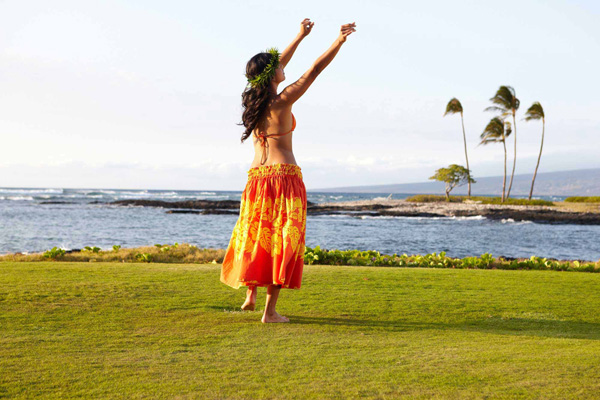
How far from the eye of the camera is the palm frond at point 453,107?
50750 mm

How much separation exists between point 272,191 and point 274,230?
0.31m

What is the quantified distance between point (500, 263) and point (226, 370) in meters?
7.06

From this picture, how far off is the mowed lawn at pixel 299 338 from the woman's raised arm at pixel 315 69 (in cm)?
176

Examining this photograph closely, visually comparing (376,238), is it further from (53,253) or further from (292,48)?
(292,48)

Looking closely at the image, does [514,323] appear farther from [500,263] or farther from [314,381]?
[500,263]

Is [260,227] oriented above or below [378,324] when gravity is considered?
above

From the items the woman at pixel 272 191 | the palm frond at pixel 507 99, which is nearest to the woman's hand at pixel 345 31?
the woman at pixel 272 191

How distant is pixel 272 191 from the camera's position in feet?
13.8

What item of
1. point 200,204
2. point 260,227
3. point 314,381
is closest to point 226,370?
point 314,381

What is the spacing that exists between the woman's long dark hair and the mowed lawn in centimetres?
159

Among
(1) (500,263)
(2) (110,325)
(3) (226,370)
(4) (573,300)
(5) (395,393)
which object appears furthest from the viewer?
(1) (500,263)

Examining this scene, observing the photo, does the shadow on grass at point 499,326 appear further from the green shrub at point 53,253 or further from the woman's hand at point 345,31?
the green shrub at point 53,253

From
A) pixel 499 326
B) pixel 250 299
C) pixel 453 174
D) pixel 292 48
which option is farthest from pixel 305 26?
pixel 453 174

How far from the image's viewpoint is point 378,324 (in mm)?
4195
